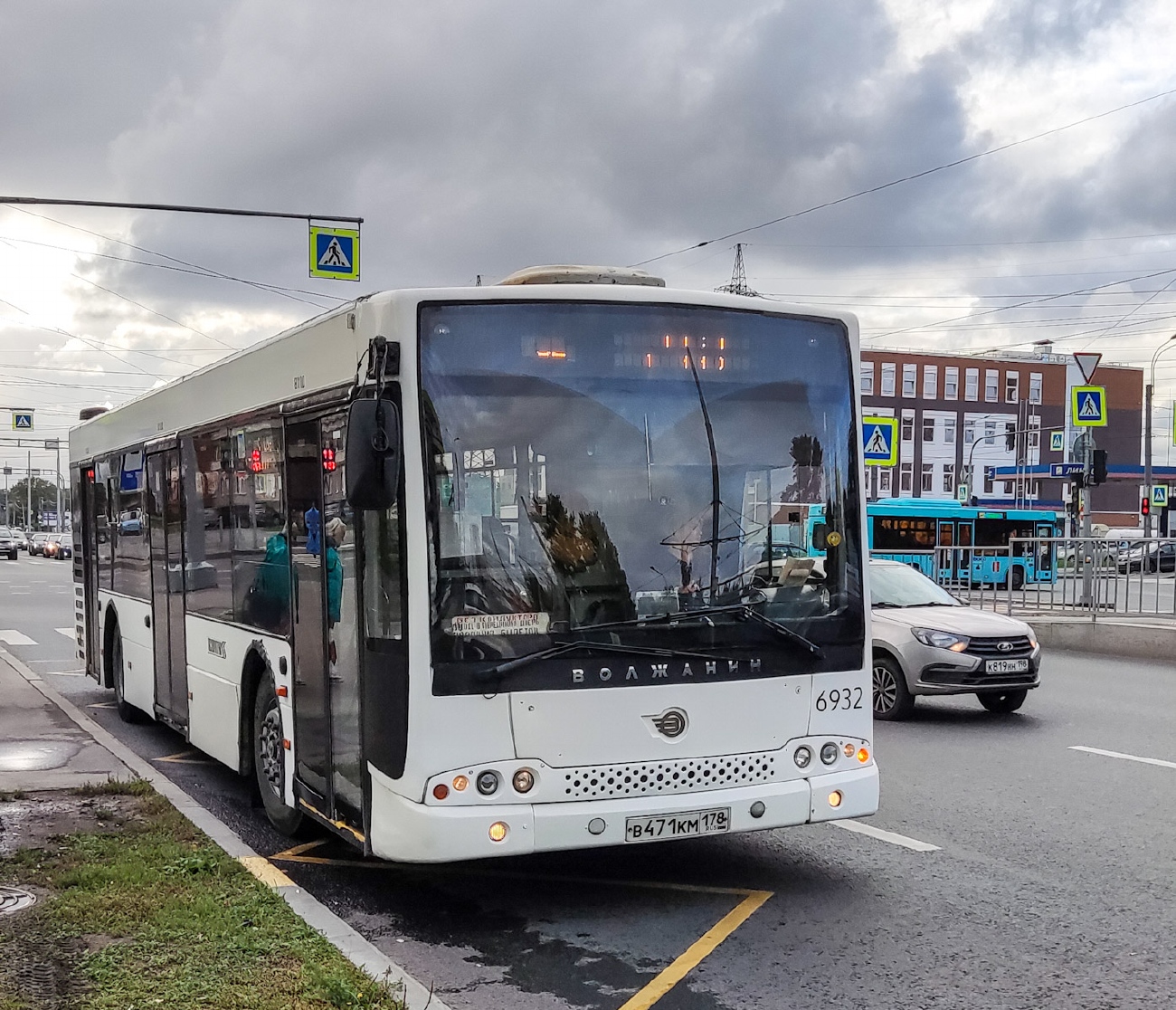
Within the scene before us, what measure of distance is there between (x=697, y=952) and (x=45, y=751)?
6.55 metres

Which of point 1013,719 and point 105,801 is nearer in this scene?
point 105,801

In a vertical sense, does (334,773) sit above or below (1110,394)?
below

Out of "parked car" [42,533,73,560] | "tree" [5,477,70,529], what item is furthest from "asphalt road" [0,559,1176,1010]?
"tree" [5,477,70,529]

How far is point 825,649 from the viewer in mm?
6363

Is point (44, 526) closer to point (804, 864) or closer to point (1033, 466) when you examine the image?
point (1033, 466)

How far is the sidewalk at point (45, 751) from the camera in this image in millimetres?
8836

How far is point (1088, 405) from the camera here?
24.9 meters

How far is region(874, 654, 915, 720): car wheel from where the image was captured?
40.0 feet

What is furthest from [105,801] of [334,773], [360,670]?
[360,670]

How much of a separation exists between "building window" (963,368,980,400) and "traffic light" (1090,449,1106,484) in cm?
6911

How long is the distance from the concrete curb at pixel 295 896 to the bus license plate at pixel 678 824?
1.17 meters

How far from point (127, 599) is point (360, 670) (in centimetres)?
634

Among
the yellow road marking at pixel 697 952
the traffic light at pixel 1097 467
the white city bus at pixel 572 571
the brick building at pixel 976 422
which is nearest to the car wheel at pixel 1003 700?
the white city bus at pixel 572 571

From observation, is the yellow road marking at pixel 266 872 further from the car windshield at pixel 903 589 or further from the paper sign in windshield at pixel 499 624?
the car windshield at pixel 903 589
